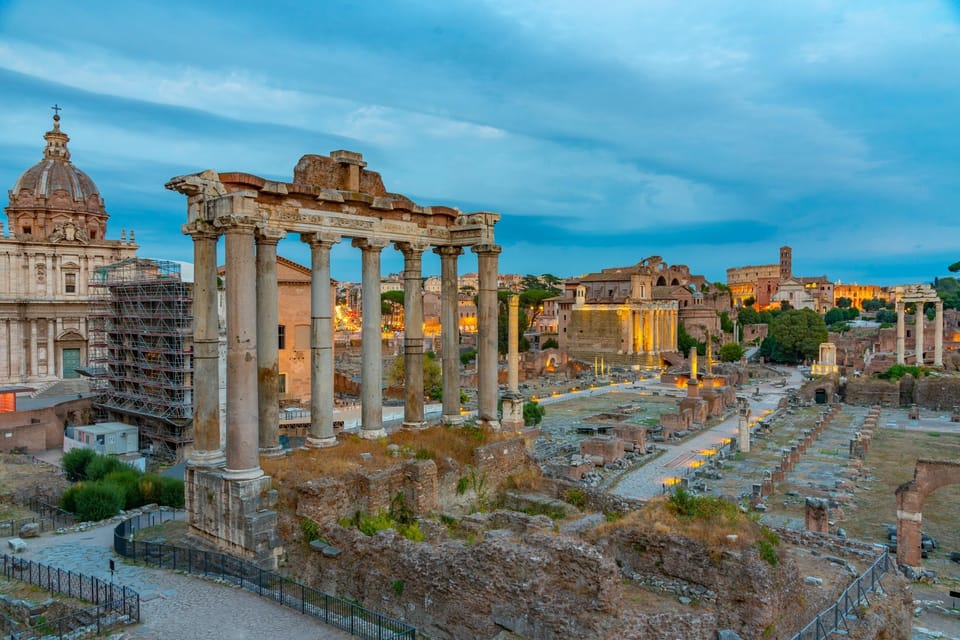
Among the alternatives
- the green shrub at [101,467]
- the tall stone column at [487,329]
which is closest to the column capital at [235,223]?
the tall stone column at [487,329]

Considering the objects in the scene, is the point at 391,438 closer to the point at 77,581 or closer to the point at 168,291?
the point at 77,581

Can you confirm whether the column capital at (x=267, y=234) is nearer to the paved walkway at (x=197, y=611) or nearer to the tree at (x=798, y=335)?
the paved walkway at (x=197, y=611)

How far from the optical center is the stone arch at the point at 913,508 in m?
16.5

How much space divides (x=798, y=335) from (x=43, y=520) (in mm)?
80293

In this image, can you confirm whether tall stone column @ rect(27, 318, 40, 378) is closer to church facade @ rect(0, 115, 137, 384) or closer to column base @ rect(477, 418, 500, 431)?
church facade @ rect(0, 115, 137, 384)

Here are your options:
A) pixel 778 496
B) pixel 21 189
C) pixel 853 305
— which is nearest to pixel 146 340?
pixel 21 189

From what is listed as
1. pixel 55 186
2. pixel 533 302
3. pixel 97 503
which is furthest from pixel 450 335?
pixel 533 302

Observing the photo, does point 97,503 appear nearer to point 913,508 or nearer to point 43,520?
point 43,520

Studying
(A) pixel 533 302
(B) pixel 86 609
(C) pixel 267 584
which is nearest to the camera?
(B) pixel 86 609

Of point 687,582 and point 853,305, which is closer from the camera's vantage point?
point 687,582

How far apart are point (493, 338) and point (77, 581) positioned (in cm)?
1092

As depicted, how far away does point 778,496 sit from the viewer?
23938 mm

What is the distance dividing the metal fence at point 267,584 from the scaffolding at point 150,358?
1701 centimetres

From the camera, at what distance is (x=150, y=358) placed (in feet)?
108
